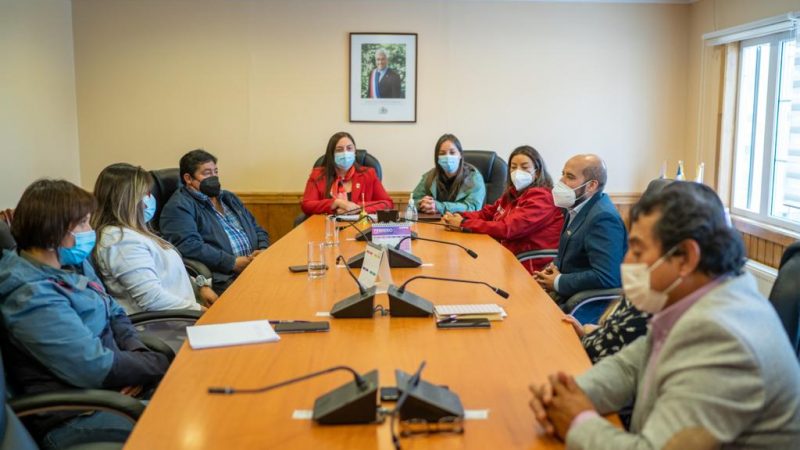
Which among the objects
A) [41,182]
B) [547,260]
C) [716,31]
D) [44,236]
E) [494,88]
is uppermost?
[716,31]

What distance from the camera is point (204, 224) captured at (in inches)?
151

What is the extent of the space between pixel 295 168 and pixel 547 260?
259 cm

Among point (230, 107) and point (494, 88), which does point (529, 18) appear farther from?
point (230, 107)

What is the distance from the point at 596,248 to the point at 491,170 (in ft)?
7.30

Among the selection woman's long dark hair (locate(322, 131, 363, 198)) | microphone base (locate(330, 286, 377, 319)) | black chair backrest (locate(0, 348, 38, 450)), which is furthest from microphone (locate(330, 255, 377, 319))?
woman's long dark hair (locate(322, 131, 363, 198))

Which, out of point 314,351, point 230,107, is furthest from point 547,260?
point 230,107

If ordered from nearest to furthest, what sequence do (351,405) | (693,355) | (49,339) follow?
(693,355) < (351,405) < (49,339)

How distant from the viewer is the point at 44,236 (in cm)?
202

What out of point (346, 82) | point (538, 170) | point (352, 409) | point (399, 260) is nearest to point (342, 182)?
point (346, 82)

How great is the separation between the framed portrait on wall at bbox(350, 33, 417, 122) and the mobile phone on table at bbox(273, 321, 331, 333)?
373 cm

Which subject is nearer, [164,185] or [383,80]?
[164,185]

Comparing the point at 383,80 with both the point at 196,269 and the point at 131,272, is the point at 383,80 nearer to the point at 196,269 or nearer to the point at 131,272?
the point at 196,269

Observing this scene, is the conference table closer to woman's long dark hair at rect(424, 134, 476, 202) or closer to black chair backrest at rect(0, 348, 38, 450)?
black chair backrest at rect(0, 348, 38, 450)

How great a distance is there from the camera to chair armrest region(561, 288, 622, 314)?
9.13 feet
